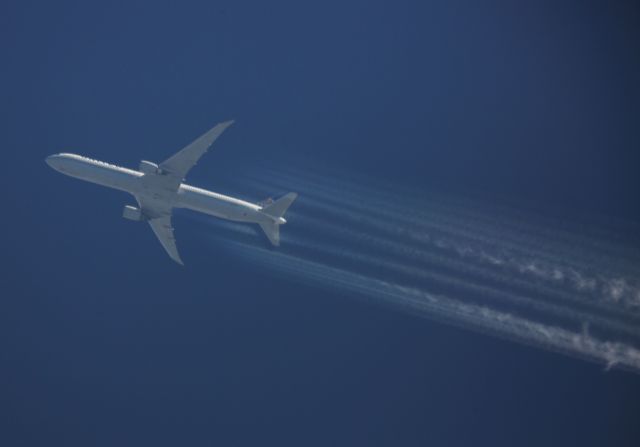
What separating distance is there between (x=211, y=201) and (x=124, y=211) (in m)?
8.14

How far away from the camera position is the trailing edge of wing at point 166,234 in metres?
58.3

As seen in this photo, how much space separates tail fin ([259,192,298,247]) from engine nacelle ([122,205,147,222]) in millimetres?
10374

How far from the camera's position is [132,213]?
185 feet

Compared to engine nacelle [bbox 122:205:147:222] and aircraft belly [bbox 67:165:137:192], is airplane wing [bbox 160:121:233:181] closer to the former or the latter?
aircraft belly [bbox 67:165:137:192]

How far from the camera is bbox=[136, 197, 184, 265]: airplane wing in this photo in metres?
56.5

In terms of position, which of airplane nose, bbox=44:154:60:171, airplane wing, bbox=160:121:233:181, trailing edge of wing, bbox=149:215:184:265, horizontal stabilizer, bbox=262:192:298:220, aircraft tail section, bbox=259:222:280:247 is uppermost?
airplane wing, bbox=160:121:233:181

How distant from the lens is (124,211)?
56.2 metres

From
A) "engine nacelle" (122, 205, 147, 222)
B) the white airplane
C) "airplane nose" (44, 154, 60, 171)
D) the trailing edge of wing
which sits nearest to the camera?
the white airplane

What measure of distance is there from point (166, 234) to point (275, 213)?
10.7 metres

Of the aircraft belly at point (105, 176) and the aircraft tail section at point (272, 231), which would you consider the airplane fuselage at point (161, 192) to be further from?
the aircraft tail section at point (272, 231)

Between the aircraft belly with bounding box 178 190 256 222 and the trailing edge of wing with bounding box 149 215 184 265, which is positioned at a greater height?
the aircraft belly with bounding box 178 190 256 222

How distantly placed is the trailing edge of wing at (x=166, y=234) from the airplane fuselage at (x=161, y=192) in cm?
299

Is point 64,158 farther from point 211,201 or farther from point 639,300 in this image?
point 639,300

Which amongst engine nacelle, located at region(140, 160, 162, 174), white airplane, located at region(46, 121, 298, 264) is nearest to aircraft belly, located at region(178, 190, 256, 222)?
white airplane, located at region(46, 121, 298, 264)
